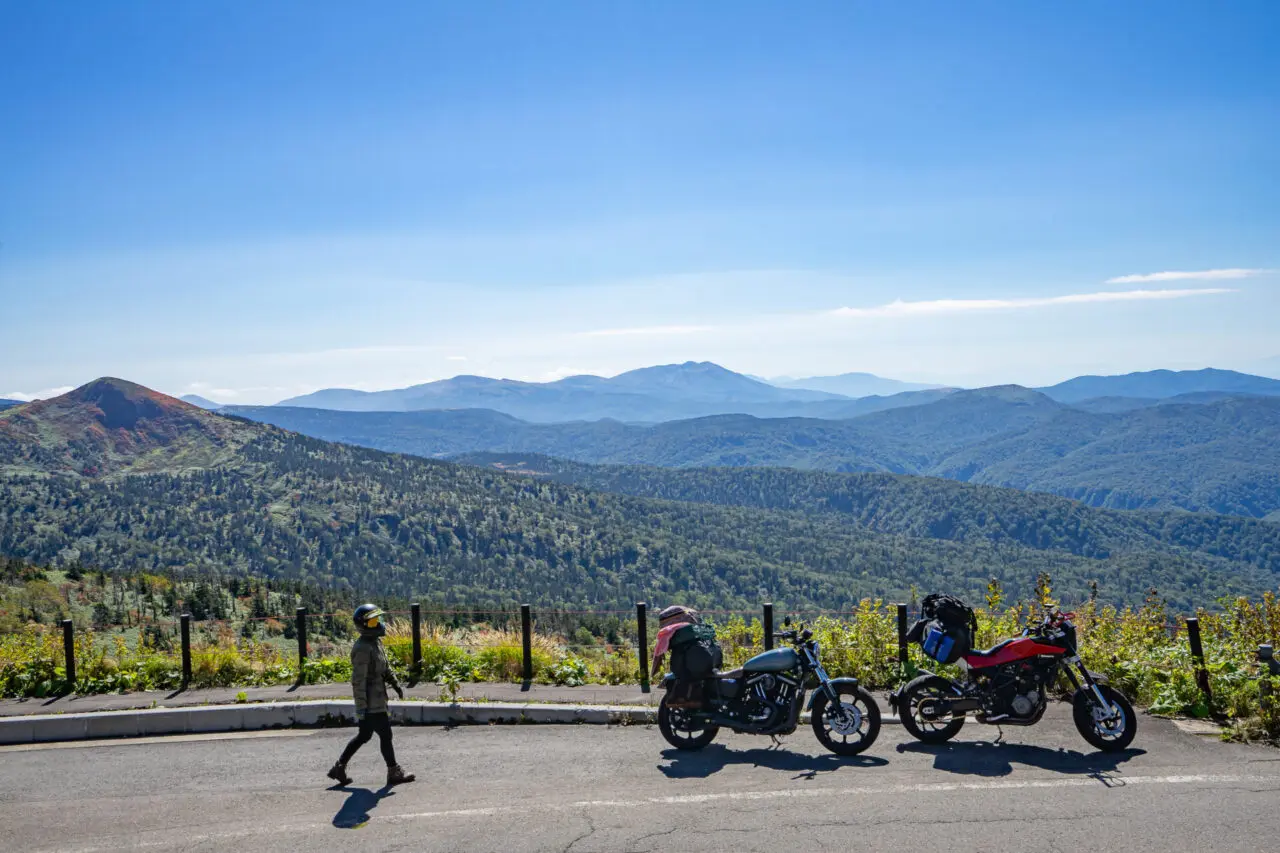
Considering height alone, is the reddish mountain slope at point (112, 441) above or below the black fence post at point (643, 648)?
above

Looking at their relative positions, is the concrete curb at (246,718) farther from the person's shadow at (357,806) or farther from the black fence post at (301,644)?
the person's shadow at (357,806)

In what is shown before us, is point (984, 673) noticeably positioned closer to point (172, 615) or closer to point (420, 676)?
point (420, 676)

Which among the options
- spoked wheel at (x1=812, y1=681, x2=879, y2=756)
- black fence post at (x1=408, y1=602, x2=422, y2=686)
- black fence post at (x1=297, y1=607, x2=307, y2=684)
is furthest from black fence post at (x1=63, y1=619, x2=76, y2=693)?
spoked wheel at (x1=812, y1=681, x2=879, y2=756)

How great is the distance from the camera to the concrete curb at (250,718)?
10.2 meters

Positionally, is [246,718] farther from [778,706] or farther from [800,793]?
[800,793]

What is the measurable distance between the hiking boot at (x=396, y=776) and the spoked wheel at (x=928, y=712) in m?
4.52

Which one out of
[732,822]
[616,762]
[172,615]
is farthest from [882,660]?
[172,615]

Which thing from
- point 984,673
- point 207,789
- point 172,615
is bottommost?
point 172,615

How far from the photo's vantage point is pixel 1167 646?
10859 millimetres

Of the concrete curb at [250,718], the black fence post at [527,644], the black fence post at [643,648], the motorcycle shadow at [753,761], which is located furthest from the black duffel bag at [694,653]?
the black fence post at [527,644]

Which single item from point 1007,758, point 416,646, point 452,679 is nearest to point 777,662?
point 1007,758

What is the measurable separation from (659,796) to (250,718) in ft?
17.6

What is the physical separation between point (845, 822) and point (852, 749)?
1687 millimetres

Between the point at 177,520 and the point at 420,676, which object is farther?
the point at 177,520
